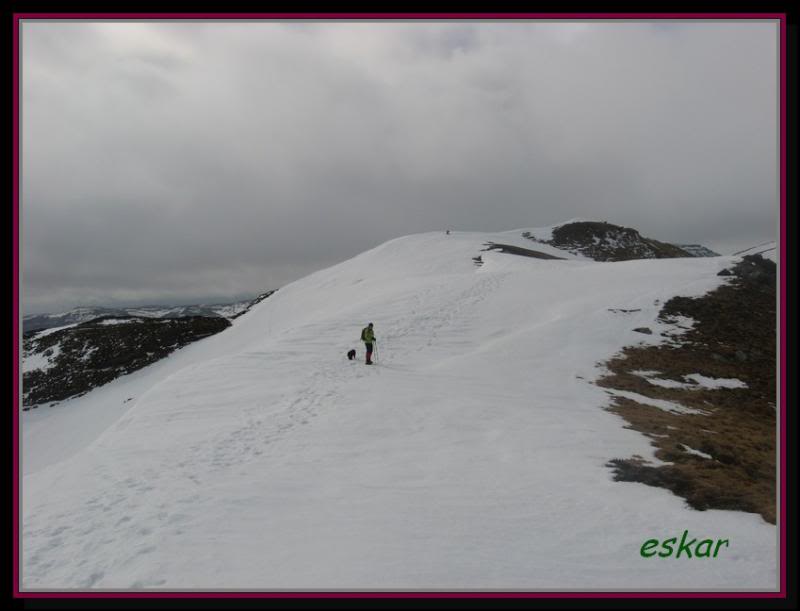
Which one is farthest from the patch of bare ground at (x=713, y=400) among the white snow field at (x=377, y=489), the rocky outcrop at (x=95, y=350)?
the rocky outcrop at (x=95, y=350)

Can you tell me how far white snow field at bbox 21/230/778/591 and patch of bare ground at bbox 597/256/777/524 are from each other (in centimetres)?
69

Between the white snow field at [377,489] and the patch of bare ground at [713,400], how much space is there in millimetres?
693

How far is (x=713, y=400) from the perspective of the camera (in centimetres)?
1545

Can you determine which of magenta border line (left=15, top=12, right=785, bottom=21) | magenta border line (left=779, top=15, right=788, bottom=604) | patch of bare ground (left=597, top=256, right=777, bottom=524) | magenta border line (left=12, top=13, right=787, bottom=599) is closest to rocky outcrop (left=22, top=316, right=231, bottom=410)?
magenta border line (left=12, top=13, right=787, bottom=599)

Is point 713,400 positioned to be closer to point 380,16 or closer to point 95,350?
point 380,16

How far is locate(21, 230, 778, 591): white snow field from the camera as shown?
578cm

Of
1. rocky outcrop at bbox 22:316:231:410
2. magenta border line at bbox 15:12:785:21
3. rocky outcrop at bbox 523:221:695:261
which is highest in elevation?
rocky outcrop at bbox 523:221:695:261

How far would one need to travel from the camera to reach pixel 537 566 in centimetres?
582

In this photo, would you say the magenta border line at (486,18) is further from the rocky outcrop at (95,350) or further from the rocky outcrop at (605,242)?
the rocky outcrop at (605,242)

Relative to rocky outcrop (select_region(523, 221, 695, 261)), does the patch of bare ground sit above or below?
below

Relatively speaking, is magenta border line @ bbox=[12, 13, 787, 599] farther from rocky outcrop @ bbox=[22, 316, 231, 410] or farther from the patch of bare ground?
rocky outcrop @ bbox=[22, 316, 231, 410]

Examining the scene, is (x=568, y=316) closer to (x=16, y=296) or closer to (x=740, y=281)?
(x=740, y=281)

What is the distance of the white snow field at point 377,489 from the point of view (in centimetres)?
578

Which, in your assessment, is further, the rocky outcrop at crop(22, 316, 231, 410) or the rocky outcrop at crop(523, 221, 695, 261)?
the rocky outcrop at crop(523, 221, 695, 261)
